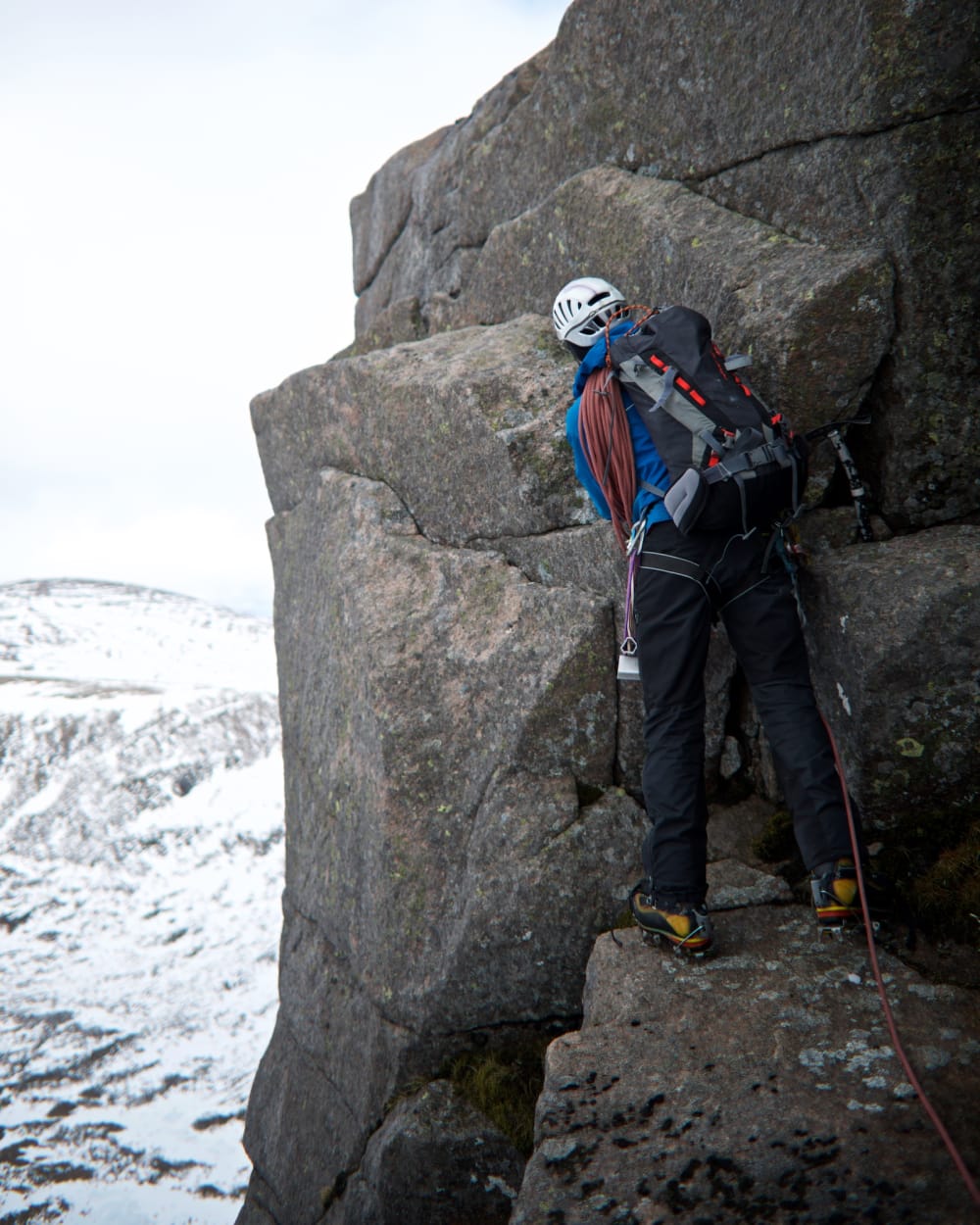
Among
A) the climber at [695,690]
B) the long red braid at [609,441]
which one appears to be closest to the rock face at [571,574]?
the climber at [695,690]

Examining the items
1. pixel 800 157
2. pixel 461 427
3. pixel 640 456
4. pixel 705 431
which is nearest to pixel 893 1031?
pixel 705 431

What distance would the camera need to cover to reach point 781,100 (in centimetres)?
839

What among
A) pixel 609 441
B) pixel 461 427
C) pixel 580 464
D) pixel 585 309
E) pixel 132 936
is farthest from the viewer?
pixel 132 936

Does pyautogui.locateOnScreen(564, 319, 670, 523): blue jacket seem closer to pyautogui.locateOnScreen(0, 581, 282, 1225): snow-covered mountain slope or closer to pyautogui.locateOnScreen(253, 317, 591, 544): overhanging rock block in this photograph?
pyautogui.locateOnScreen(253, 317, 591, 544): overhanging rock block

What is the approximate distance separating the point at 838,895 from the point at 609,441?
390cm

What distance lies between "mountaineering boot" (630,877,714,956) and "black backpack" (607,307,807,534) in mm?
2893

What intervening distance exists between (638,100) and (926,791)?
814cm

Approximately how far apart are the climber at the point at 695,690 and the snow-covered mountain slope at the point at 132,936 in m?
26.6

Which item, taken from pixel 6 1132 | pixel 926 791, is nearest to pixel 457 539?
pixel 926 791

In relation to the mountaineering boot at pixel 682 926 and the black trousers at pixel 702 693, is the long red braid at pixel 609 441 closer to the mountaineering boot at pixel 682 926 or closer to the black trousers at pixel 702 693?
the black trousers at pixel 702 693

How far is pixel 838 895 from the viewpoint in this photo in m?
6.12

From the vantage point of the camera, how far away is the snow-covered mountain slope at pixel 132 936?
2895 cm

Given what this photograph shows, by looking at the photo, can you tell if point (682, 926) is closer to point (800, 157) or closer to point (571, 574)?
point (571, 574)

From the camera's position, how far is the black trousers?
635 cm
